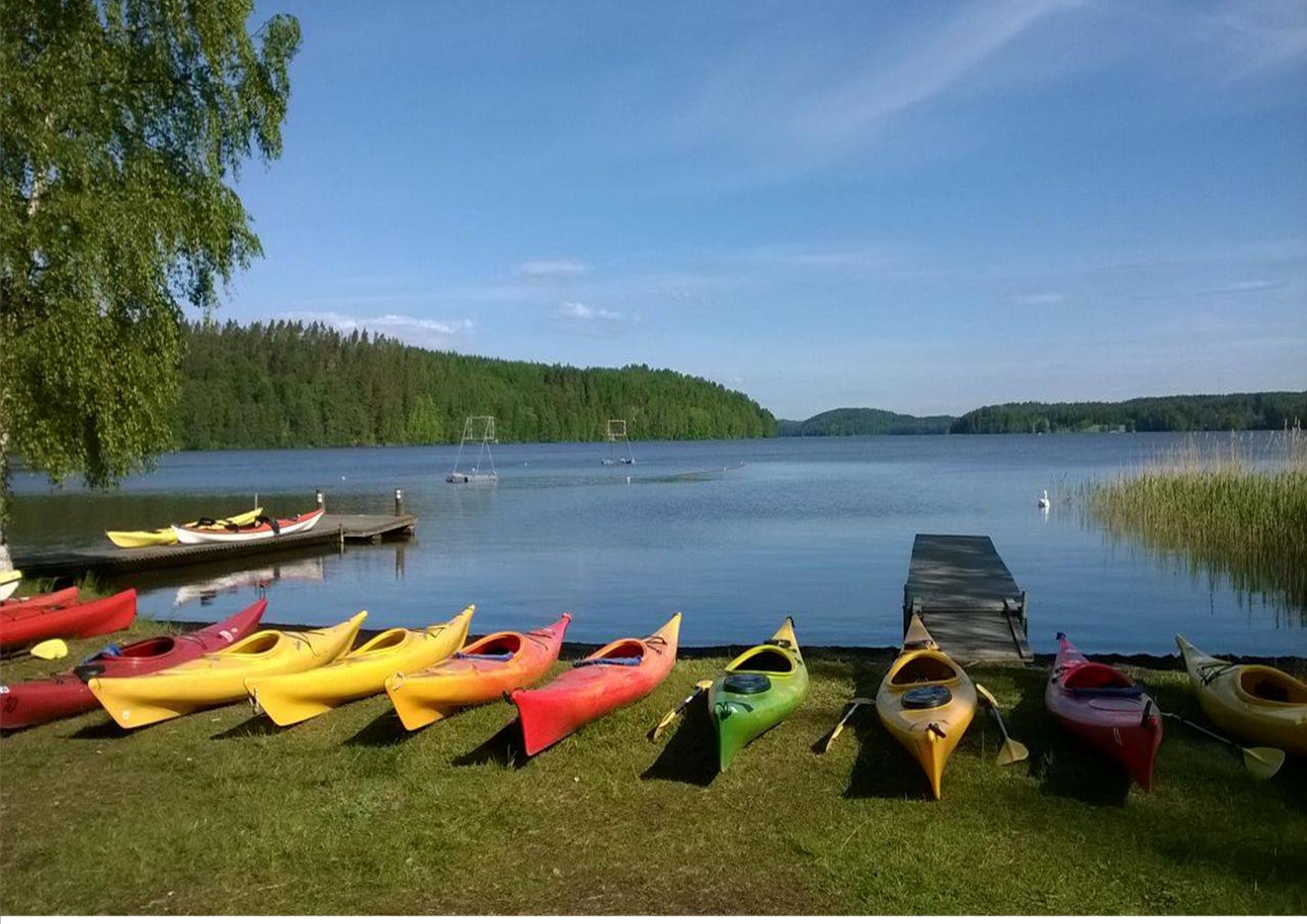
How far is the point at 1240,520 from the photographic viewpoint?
79.6 feet

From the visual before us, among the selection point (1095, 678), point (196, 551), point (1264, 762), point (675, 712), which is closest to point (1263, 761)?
point (1264, 762)

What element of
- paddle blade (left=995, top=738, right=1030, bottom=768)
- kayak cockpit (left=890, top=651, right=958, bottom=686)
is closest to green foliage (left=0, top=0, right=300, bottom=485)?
kayak cockpit (left=890, top=651, right=958, bottom=686)

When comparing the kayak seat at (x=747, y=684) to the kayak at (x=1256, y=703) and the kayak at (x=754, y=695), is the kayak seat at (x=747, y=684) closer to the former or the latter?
the kayak at (x=754, y=695)

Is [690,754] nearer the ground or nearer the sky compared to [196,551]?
nearer the sky

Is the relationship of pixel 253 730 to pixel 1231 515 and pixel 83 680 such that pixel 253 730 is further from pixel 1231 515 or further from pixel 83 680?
pixel 1231 515

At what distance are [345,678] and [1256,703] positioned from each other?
742cm

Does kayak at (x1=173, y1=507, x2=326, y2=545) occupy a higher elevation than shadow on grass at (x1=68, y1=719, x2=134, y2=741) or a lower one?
lower

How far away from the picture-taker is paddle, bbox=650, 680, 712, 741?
8102mm

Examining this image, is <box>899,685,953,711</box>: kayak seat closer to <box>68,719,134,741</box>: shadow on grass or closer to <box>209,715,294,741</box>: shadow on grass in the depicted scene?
<box>209,715,294,741</box>: shadow on grass

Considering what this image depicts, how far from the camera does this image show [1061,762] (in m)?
7.40

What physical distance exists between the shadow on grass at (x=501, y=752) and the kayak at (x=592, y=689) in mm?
157

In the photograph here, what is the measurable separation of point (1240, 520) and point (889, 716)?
67.9 ft

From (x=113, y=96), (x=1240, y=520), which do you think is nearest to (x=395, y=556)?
(x=113, y=96)

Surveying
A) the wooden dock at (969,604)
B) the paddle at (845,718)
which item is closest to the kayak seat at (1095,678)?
the paddle at (845,718)
